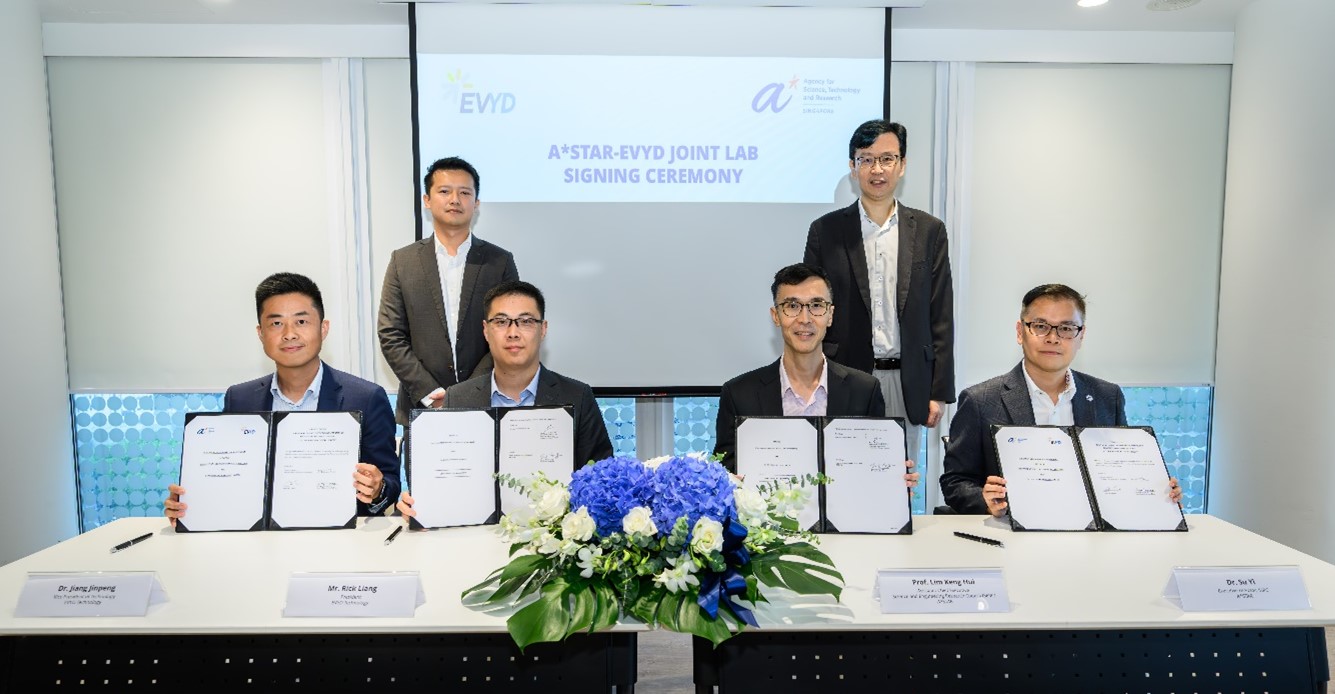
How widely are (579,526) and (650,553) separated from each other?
0.13 m

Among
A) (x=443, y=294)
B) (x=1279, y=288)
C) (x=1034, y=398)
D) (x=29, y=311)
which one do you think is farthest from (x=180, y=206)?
(x=1279, y=288)

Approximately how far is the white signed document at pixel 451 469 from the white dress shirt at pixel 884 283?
192cm

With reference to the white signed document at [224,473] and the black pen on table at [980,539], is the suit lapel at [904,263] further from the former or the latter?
the white signed document at [224,473]

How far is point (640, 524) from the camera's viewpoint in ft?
4.16

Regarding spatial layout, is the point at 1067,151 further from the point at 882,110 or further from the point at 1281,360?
the point at 1281,360

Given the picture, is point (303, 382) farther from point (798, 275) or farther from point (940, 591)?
point (940, 591)

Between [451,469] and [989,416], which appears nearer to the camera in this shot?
[451,469]

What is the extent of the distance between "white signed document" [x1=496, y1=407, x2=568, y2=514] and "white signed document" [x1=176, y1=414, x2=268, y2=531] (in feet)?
1.90

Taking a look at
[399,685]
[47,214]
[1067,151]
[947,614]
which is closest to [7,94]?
[47,214]

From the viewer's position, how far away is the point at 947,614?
1381 mm

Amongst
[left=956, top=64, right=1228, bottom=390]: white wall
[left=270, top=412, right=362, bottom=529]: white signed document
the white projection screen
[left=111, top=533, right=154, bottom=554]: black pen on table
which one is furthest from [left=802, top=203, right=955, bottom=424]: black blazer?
[left=111, top=533, right=154, bottom=554]: black pen on table

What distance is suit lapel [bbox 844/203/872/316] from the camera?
3.16 m

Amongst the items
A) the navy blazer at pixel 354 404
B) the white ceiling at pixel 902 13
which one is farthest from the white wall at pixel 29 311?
the navy blazer at pixel 354 404

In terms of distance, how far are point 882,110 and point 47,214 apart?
415 cm
